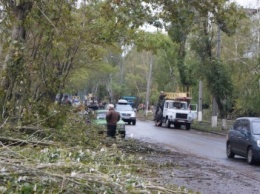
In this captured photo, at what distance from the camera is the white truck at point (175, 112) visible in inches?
1813

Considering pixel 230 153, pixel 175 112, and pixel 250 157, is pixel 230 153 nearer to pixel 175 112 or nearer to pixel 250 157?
pixel 250 157

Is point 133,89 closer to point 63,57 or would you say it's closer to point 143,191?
point 63,57

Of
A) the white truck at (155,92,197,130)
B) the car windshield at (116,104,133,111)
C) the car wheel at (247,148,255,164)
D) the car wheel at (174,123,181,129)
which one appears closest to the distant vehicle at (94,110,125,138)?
the car wheel at (247,148,255,164)

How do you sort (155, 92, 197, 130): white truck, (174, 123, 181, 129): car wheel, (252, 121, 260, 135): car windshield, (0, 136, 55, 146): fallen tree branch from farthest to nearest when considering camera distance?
(174, 123, 181, 129): car wheel
(155, 92, 197, 130): white truck
(252, 121, 260, 135): car windshield
(0, 136, 55, 146): fallen tree branch

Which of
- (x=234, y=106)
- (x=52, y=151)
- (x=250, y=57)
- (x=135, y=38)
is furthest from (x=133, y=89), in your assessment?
(x=52, y=151)

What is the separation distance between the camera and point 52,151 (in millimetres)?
10789

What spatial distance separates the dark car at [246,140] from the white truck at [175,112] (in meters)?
23.8

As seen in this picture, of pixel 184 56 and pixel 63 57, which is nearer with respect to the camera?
pixel 63 57

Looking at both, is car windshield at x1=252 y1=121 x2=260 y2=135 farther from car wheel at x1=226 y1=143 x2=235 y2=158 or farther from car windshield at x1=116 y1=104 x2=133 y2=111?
car windshield at x1=116 y1=104 x2=133 y2=111

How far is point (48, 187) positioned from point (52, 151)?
115 inches

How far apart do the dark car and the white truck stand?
78.2 feet

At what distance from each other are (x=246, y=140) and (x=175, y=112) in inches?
1020

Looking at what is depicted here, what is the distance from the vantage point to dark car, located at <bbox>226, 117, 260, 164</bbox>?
63.3 feet

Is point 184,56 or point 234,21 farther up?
point 184,56
